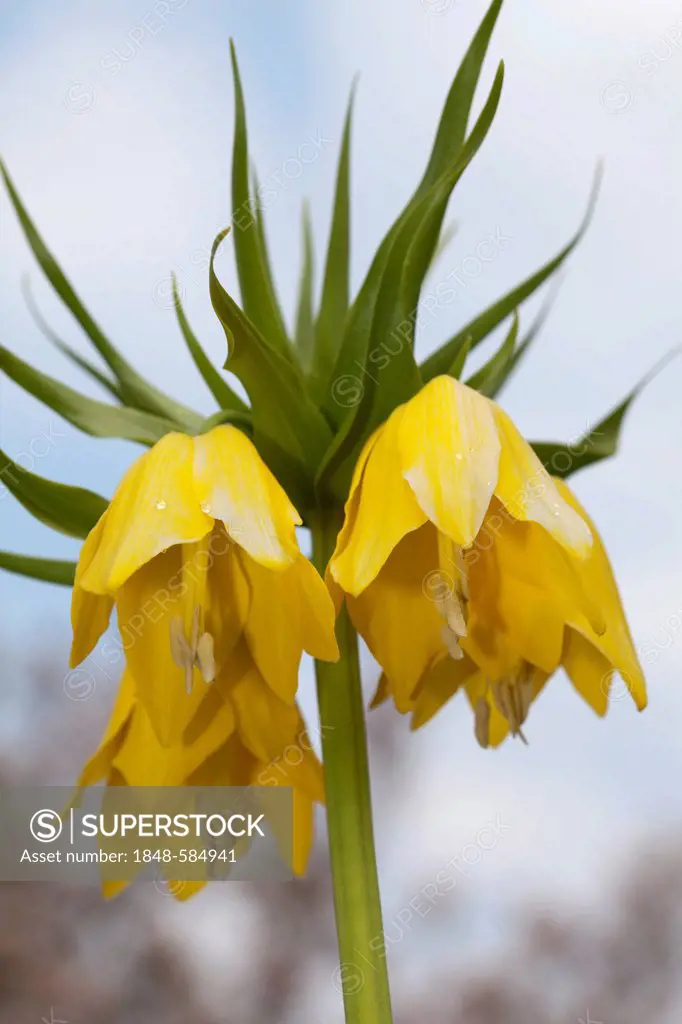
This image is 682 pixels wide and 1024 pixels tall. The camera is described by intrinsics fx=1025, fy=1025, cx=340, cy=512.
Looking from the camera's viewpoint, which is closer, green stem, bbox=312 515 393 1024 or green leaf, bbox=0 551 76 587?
green stem, bbox=312 515 393 1024

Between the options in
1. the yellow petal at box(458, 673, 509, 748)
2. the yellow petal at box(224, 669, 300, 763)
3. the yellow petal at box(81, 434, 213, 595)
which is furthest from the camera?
the yellow petal at box(458, 673, 509, 748)

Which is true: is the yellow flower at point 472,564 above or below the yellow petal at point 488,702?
above

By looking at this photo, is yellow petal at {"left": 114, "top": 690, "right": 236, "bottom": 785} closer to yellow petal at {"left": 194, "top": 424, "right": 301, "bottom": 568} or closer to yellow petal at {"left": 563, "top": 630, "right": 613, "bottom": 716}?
yellow petal at {"left": 194, "top": 424, "right": 301, "bottom": 568}

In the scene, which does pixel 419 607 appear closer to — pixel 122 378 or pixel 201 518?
pixel 201 518

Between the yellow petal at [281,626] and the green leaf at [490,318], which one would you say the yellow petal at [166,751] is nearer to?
the yellow petal at [281,626]

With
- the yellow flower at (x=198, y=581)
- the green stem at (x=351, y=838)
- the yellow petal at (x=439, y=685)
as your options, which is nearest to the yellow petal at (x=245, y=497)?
the yellow flower at (x=198, y=581)

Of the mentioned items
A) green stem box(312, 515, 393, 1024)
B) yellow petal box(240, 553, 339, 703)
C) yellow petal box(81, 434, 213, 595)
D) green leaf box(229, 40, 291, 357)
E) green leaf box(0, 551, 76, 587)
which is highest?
green leaf box(229, 40, 291, 357)

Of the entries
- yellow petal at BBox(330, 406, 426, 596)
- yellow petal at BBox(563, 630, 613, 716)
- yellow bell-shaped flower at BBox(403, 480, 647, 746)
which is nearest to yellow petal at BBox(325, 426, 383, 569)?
yellow petal at BBox(330, 406, 426, 596)

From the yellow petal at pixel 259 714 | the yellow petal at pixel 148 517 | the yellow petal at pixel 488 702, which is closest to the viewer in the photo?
the yellow petal at pixel 148 517
